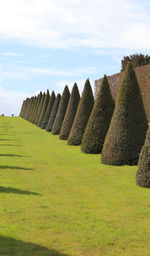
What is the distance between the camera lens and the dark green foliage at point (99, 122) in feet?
72.3

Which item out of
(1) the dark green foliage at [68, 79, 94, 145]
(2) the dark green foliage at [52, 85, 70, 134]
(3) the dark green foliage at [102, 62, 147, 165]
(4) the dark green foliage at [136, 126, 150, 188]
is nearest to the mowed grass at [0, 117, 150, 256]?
(4) the dark green foliage at [136, 126, 150, 188]

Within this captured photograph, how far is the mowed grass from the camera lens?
7855 mm

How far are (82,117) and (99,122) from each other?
4519mm

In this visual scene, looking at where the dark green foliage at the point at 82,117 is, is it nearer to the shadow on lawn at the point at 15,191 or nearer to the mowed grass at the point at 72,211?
the mowed grass at the point at 72,211

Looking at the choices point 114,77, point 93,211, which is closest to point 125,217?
point 93,211

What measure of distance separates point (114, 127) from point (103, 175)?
326cm

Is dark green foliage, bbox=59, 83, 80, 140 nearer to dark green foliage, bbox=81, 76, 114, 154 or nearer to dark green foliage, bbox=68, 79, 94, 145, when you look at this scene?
dark green foliage, bbox=68, 79, 94, 145

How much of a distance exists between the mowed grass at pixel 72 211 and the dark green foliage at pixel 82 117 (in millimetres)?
8254

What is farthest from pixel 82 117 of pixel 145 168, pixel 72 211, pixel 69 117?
pixel 72 211

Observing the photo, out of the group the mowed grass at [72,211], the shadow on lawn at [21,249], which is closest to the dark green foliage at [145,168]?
the mowed grass at [72,211]

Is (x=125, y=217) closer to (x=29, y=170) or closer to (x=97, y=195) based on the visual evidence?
(x=97, y=195)

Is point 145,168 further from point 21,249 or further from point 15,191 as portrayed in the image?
point 21,249

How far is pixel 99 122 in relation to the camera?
22.0 metres

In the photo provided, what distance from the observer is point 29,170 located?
666 inches
